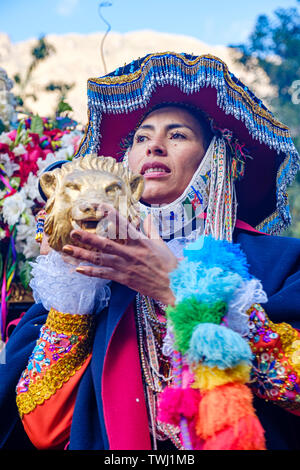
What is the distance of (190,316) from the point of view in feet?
4.09

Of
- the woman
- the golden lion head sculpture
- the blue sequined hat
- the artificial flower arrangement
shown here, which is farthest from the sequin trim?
the artificial flower arrangement

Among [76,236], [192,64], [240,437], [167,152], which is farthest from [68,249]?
[192,64]

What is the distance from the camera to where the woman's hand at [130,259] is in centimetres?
124

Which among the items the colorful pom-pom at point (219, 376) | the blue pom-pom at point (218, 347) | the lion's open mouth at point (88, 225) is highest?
the lion's open mouth at point (88, 225)

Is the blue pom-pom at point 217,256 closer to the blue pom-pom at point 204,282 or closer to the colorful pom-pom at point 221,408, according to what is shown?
the blue pom-pom at point 204,282

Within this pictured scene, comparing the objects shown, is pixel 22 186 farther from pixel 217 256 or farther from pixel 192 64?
pixel 217 256

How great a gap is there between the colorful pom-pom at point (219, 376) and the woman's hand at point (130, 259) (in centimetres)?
22

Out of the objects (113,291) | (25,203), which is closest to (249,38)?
(25,203)

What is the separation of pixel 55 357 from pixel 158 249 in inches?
20.1

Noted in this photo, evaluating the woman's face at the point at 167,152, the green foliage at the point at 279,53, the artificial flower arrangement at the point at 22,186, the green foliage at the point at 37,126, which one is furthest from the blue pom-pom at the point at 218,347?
the green foliage at the point at 279,53

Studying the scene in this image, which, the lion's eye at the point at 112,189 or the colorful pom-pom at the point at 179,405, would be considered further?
the lion's eye at the point at 112,189

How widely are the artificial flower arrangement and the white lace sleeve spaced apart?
1.02 meters

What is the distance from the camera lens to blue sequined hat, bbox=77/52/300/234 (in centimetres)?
188
